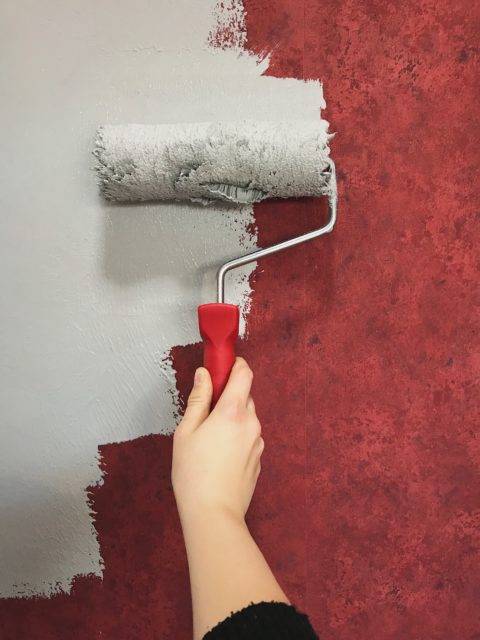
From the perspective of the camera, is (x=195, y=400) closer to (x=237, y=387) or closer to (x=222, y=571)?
(x=237, y=387)

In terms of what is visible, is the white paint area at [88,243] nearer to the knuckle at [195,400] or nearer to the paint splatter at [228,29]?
the paint splatter at [228,29]

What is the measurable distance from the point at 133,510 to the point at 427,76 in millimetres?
928

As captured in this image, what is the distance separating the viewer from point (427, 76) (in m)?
0.84

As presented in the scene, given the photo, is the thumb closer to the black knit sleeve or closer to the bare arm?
the bare arm

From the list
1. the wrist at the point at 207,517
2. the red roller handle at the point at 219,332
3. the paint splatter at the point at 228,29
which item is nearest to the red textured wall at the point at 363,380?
the paint splatter at the point at 228,29

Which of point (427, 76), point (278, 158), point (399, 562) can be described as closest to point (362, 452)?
point (399, 562)

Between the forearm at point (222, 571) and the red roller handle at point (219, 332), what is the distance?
0.21 m

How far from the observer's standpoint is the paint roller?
2.43 ft

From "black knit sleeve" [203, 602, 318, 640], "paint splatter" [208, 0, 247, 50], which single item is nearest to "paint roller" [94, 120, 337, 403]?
"paint splatter" [208, 0, 247, 50]

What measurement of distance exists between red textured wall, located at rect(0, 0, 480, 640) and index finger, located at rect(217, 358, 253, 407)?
0.14 m

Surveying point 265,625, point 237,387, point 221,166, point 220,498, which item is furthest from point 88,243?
point 265,625

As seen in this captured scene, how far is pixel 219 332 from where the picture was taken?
73 cm

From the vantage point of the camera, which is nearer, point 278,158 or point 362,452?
point 278,158

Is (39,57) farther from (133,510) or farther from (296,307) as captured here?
(133,510)
